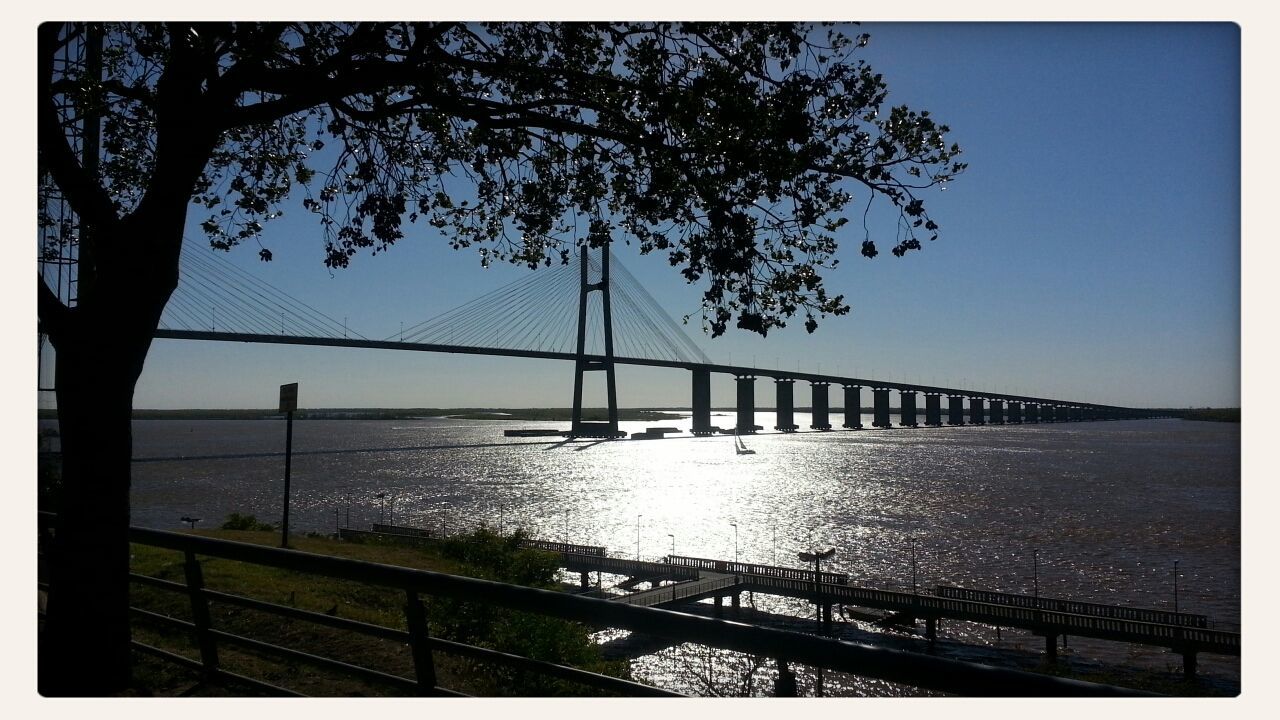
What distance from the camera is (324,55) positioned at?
21.5 feet

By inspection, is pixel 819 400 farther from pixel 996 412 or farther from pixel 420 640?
pixel 420 640

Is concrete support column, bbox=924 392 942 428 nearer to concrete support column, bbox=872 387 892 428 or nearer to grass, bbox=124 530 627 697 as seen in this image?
concrete support column, bbox=872 387 892 428

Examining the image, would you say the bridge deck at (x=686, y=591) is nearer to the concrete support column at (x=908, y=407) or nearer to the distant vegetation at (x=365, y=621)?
the distant vegetation at (x=365, y=621)

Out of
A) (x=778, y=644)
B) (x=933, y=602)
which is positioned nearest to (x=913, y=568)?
(x=933, y=602)

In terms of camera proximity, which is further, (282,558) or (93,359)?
(93,359)

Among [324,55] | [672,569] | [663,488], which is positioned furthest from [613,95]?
[663,488]

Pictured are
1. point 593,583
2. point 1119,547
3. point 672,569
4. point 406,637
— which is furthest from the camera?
point 1119,547

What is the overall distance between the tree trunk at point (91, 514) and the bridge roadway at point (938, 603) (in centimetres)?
2456

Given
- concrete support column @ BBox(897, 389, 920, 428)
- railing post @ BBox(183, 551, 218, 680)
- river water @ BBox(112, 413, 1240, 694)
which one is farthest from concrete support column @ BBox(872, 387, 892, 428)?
railing post @ BBox(183, 551, 218, 680)

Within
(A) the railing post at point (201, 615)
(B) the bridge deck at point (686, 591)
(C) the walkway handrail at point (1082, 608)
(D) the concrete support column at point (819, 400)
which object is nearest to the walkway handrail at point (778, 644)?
(A) the railing post at point (201, 615)

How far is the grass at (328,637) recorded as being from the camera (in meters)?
5.57

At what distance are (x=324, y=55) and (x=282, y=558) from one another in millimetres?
4253

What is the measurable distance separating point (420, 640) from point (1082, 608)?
3098 centimetres
